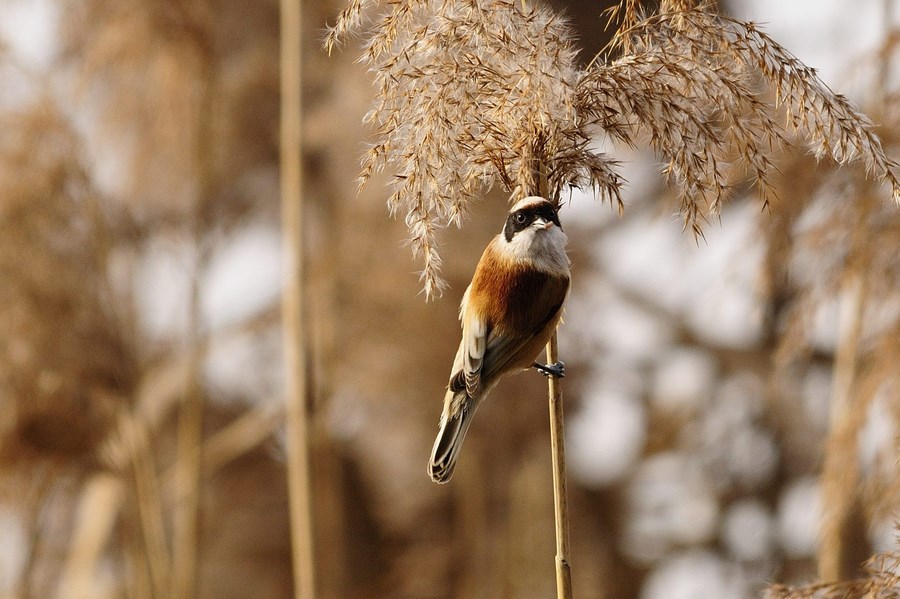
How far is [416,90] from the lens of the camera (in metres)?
1.36

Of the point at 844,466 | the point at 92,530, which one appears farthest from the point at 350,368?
the point at 844,466

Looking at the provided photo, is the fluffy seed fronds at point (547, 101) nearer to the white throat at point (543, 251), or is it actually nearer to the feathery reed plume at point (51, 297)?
the white throat at point (543, 251)

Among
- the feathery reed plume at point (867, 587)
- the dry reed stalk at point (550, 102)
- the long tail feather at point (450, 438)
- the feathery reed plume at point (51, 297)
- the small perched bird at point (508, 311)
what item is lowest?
the feathery reed plume at point (867, 587)

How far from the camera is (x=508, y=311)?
1559mm

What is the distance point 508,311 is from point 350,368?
325cm

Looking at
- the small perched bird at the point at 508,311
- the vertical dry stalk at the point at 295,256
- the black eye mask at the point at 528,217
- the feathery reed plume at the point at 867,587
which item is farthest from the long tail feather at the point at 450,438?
the vertical dry stalk at the point at 295,256

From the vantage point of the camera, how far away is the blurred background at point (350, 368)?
259 centimetres

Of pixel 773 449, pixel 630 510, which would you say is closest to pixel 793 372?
pixel 773 449

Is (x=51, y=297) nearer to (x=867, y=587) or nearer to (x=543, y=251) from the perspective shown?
(x=543, y=251)

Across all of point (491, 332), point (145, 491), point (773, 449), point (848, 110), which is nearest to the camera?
point (848, 110)

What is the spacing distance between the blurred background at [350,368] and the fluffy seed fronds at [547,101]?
0.56 feet

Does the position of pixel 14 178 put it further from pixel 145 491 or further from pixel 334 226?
pixel 334 226

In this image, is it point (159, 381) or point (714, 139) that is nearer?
point (714, 139)

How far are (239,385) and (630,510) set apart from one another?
249 centimetres
